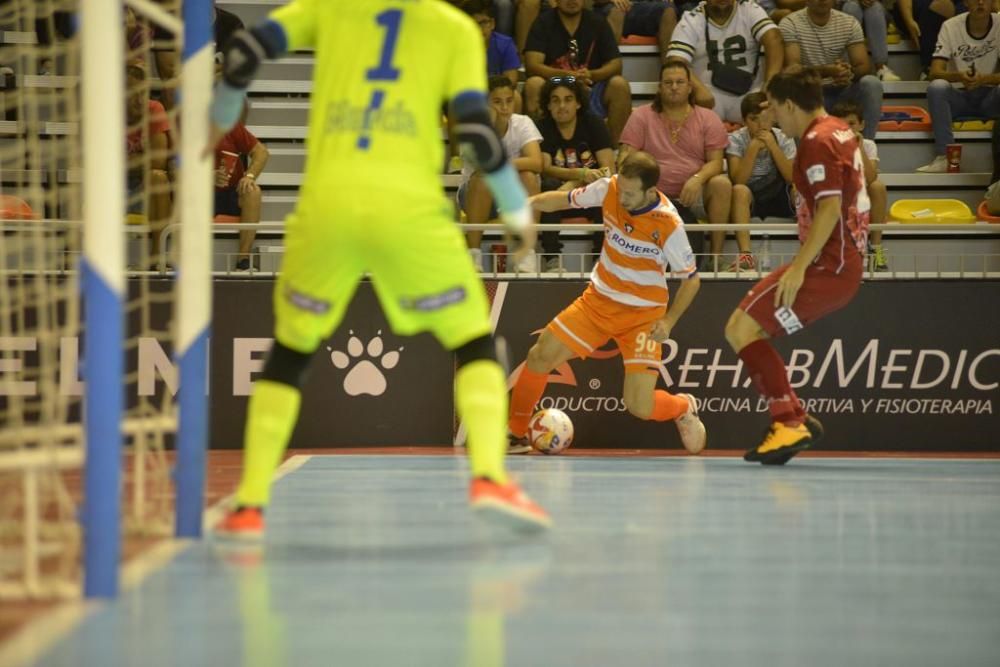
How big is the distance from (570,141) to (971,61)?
4230 millimetres

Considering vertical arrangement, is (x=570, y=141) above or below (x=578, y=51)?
below

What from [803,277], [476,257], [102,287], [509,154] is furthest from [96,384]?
[509,154]

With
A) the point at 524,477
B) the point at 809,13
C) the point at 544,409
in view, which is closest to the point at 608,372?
the point at 544,409

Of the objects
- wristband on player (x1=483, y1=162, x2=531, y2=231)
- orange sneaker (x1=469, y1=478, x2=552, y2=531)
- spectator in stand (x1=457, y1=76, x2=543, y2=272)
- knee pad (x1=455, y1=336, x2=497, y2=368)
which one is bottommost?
orange sneaker (x1=469, y1=478, x2=552, y2=531)

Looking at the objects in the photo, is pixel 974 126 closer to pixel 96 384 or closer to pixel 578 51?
pixel 578 51

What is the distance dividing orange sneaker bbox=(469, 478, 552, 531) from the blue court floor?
10 cm

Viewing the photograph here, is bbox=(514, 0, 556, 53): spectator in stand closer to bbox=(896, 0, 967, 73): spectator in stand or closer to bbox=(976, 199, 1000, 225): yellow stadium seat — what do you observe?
bbox=(896, 0, 967, 73): spectator in stand

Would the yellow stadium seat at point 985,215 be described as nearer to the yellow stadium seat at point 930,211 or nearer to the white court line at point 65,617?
the yellow stadium seat at point 930,211

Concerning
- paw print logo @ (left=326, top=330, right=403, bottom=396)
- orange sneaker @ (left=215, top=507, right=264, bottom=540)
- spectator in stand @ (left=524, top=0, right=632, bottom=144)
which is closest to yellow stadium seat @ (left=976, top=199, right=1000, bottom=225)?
spectator in stand @ (left=524, top=0, right=632, bottom=144)

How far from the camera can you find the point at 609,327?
331 inches

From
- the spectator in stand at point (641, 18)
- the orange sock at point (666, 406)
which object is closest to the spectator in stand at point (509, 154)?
the orange sock at point (666, 406)

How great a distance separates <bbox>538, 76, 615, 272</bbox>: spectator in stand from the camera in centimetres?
1035

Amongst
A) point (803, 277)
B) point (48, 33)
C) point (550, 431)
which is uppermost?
point (48, 33)

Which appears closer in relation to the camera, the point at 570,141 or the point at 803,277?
the point at 803,277
